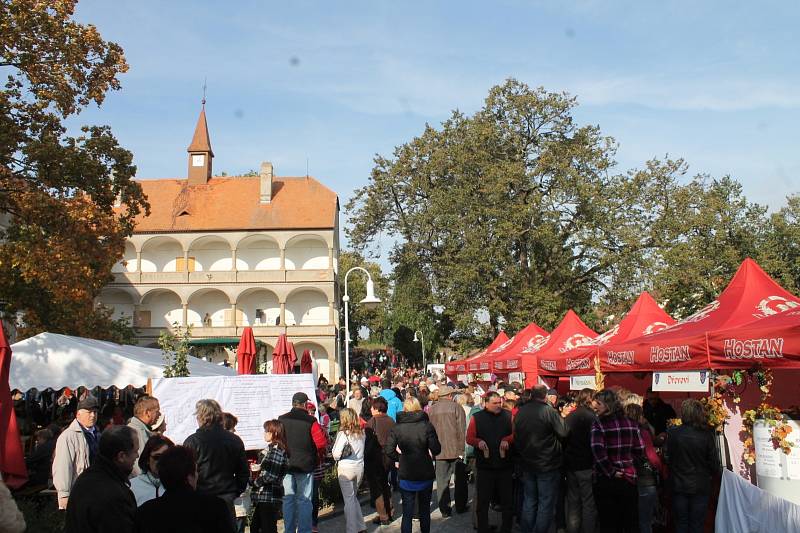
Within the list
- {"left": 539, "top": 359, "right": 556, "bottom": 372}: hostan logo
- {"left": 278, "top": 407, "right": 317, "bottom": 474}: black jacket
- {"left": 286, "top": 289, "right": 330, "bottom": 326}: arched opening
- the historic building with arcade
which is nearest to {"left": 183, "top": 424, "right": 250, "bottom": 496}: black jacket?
{"left": 278, "top": 407, "right": 317, "bottom": 474}: black jacket

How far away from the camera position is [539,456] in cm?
898

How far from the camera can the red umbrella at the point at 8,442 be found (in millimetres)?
6285

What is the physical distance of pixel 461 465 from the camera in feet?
39.1

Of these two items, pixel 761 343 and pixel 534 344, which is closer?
pixel 761 343

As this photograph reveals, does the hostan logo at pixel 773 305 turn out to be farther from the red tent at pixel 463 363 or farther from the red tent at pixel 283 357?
the red tent at pixel 463 363

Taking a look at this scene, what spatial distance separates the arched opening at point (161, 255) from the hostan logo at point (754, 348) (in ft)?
170

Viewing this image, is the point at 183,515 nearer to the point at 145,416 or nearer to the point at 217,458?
the point at 217,458

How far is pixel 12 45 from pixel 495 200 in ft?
74.6

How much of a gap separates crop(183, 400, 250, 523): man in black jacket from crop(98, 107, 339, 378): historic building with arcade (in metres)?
45.8

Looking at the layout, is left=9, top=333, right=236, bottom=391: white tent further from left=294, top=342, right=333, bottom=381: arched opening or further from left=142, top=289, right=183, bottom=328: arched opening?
left=142, top=289, right=183, bottom=328: arched opening

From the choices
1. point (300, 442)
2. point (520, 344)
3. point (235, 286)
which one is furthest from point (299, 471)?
point (235, 286)

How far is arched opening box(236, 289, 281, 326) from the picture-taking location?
5491cm

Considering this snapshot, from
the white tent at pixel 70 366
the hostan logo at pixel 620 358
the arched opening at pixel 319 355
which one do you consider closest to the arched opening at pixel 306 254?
the arched opening at pixel 319 355

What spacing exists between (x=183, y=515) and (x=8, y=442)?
330 centimetres
